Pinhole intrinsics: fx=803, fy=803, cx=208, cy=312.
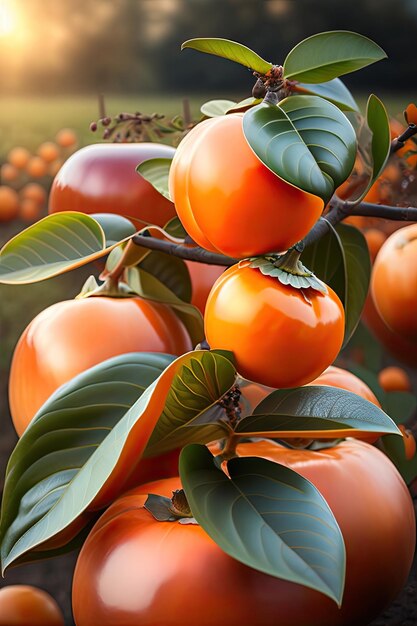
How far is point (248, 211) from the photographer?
234 mm

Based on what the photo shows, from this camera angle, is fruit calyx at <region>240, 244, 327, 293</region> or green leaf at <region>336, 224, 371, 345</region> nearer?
fruit calyx at <region>240, 244, 327, 293</region>

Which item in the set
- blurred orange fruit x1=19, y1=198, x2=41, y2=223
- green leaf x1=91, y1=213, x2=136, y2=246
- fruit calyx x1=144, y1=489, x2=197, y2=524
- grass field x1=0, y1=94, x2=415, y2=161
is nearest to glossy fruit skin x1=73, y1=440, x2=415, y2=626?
fruit calyx x1=144, y1=489, x2=197, y2=524

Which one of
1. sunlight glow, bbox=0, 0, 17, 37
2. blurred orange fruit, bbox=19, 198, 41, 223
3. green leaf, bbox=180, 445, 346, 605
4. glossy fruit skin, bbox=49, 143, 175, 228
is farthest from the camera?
sunlight glow, bbox=0, 0, 17, 37

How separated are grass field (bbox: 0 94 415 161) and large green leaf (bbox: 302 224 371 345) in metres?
0.77

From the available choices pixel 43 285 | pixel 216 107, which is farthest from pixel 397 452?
pixel 43 285

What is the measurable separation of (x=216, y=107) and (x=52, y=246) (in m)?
0.10

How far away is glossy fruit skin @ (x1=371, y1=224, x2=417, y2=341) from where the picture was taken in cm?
42

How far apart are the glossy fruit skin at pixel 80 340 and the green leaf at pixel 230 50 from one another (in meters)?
0.13

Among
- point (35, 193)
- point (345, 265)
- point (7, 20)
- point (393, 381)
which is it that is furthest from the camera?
point (7, 20)

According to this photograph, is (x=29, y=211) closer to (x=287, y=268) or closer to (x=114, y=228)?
(x=114, y=228)

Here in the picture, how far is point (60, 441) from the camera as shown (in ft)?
0.88

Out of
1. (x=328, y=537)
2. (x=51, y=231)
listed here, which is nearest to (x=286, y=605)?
(x=328, y=537)

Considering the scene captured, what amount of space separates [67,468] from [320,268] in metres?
0.14

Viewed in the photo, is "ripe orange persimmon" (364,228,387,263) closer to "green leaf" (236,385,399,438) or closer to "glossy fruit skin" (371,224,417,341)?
"glossy fruit skin" (371,224,417,341)
